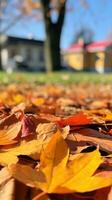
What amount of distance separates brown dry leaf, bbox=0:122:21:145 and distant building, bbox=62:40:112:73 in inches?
2271

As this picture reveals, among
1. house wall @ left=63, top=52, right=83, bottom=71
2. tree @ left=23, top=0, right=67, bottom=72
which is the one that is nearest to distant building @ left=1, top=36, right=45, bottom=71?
house wall @ left=63, top=52, right=83, bottom=71

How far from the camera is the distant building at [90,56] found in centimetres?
5931

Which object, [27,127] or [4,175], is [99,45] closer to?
[27,127]

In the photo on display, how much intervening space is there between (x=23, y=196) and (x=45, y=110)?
1089mm

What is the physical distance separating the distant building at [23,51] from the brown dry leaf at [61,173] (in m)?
55.3

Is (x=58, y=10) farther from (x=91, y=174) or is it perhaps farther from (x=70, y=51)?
(x=70, y=51)

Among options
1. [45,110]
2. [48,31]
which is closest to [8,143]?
[45,110]

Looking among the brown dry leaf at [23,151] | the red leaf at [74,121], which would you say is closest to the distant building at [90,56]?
the red leaf at [74,121]

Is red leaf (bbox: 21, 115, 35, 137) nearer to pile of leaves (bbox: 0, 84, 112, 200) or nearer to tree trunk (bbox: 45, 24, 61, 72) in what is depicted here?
pile of leaves (bbox: 0, 84, 112, 200)

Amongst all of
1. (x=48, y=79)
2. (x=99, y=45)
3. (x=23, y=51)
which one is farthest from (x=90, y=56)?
(x=48, y=79)

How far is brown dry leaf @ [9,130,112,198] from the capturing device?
88cm

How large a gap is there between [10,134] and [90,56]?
59985 millimetres

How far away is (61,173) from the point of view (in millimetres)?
924

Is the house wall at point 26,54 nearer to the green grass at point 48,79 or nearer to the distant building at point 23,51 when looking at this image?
the distant building at point 23,51
